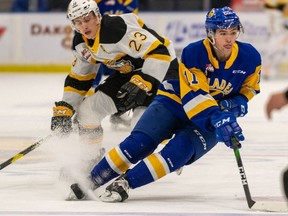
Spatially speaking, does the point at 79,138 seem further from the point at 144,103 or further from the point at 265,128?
the point at 265,128

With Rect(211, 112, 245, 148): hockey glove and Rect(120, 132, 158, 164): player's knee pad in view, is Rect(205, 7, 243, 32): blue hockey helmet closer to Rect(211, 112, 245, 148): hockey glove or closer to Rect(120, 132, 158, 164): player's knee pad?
Rect(211, 112, 245, 148): hockey glove

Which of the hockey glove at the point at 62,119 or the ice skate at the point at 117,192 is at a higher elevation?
the ice skate at the point at 117,192

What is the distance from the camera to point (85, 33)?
5289 mm

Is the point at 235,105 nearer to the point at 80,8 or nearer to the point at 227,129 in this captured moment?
the point at 227,129

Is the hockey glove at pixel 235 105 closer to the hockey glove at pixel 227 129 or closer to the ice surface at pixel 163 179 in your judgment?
the hockey glove at pixel 227 129

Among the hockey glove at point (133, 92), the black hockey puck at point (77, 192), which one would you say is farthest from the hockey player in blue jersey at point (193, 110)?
the hockey glove at point (133, 92)

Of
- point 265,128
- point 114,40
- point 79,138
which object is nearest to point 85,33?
point 114,40

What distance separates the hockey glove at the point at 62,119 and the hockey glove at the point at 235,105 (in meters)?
0.99

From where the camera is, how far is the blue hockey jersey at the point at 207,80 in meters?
4.46

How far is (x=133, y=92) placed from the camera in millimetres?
5266

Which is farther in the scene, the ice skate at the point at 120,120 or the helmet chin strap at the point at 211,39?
the ice skate at the point at 120,120

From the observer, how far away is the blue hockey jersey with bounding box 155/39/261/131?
4.46 m

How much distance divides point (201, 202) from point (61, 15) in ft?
26.3

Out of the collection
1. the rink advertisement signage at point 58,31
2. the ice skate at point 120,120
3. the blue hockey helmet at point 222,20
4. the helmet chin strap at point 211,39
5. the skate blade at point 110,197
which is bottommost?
the rink advertisement signage at point 58,31
